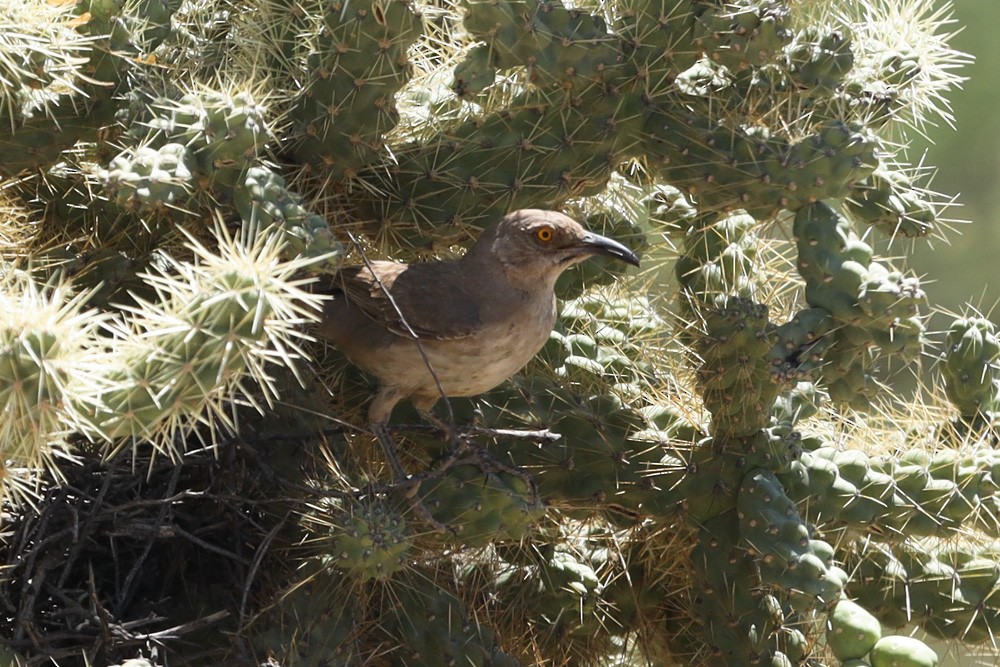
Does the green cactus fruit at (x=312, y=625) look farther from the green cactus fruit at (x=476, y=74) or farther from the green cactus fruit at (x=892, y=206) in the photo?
the green cactus fruit at (x=892, y=206)

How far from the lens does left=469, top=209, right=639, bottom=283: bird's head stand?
115 inches

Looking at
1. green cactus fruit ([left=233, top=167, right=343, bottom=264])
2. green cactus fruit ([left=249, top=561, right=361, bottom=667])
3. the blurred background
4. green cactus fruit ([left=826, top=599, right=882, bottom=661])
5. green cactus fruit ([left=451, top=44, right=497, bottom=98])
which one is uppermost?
green cactus fruit ([left=451, top=44, right=497, bottom=98])

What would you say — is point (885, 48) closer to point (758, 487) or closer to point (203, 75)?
point (758, 487)

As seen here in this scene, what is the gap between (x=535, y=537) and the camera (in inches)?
126

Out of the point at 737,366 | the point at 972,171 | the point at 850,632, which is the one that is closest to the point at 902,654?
the point at 850,632

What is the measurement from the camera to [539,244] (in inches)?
116

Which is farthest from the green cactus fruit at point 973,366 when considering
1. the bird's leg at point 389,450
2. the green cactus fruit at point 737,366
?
the bird's leg at point 389,450

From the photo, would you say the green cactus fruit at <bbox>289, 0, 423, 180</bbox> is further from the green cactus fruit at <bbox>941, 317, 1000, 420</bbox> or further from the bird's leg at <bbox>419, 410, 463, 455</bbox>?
the green cactus fruit at <bbox>941, 317, 1000, 420</bbox>

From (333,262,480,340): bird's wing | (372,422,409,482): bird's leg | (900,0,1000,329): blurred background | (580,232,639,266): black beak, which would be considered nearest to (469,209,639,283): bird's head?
(580,232,639,266): black beak

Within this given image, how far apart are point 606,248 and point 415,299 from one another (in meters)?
0.49

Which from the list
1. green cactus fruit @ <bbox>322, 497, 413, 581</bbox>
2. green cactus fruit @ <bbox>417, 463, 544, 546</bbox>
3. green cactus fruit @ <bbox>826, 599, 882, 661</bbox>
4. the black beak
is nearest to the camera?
green cactus fruit @ <bbox>322, 497, 413, 581</bbox>

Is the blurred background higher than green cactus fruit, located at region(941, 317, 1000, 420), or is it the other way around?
green cactus fruit, located at region(941, 317, 1000, 420)

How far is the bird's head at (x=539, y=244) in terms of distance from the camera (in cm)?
291

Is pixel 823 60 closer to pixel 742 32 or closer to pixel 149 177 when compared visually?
pixel 742 32
